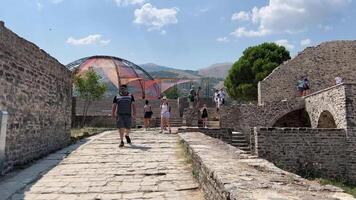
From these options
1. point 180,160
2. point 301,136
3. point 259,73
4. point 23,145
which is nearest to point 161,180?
point 180,160

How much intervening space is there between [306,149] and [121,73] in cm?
2536

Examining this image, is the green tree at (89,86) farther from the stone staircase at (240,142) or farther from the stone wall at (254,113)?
the stone staircase at (240,142)

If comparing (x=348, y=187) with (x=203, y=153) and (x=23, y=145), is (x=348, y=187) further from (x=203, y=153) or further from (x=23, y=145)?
(x=23, y=145)

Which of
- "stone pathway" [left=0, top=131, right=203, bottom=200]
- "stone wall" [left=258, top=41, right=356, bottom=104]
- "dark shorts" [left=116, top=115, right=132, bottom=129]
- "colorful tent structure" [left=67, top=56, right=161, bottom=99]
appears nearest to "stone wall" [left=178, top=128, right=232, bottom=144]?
"dark shorts" [left=116, top=115, right=132, bottom=129]

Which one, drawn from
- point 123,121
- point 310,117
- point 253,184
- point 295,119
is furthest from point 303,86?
point 253,184

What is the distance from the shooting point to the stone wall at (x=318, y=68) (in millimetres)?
25828

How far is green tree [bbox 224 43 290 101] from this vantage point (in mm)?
38859

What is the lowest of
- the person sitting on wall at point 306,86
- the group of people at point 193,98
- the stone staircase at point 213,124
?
the stone staircase at point 213,124

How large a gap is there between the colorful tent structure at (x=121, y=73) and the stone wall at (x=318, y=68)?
51.2 ft

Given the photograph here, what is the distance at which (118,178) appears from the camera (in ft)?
21.4

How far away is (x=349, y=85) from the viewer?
17281 millimetres

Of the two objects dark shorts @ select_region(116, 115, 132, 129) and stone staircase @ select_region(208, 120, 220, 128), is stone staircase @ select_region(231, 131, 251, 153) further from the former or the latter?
dark shorts @ select_region(116, 115, 132, 129)

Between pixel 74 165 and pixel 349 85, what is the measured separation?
44.5 feet

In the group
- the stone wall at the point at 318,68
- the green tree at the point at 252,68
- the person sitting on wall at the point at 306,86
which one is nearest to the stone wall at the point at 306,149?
the person sitting on wall at the point at 306,86
